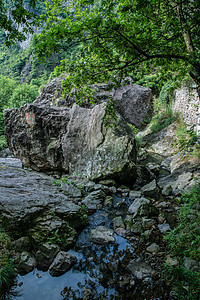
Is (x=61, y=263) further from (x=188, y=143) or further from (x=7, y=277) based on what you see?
(x=188, y=143)

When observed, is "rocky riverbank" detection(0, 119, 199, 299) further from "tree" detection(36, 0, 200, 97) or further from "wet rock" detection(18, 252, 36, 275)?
"tree" detection(36, 0, 200, 97)

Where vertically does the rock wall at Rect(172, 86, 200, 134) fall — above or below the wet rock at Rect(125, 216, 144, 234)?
above

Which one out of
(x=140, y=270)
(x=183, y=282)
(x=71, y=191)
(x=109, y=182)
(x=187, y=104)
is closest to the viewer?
(x=183, y=282)

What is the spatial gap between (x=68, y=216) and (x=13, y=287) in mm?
1879

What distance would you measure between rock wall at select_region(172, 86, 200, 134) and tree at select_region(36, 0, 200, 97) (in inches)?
334

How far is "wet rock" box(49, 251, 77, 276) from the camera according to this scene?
349 centimetres

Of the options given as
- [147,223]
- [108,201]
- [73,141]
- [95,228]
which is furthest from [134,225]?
[73,141]

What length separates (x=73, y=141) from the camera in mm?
9531

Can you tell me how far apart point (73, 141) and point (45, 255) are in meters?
6.41

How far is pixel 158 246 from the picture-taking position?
4.05 meters

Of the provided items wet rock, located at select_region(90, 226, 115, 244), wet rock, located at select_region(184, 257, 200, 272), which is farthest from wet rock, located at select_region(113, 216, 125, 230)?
wet rock, located at select_region(184, 257, 200, 272)

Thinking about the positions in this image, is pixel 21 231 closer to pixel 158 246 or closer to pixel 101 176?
pixel 158 246

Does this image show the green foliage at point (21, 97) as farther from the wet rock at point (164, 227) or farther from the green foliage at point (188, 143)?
the wet rock at point (164, 227)

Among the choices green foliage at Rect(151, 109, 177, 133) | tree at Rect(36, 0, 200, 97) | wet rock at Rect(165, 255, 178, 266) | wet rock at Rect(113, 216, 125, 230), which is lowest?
wet rock at Rect(113, 216, 125, 230)
